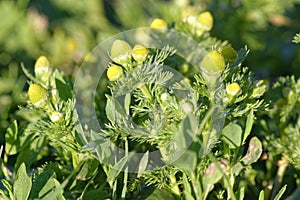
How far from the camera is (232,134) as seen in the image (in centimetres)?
56

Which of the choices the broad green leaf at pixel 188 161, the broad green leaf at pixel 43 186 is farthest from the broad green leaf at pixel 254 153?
the broad green leaf at pixel 43 186

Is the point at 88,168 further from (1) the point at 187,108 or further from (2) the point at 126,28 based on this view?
(2) the point at 126,28

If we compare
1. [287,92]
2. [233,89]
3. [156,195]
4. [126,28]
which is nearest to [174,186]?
[156,195]

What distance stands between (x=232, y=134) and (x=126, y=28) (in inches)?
28.6

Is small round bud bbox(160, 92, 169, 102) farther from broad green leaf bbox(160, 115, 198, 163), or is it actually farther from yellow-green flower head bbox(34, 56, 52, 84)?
yellow-green flower head bbox(34, 56, 52, 84)

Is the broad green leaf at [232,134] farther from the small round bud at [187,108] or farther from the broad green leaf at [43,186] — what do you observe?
the broad green leaf at [43,186]

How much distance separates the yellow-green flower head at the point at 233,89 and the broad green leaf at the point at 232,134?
34mm

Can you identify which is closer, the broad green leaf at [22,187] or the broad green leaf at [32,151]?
the broad green leaf at [22,187]

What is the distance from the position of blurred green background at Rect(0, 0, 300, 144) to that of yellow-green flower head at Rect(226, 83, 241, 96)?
0.46 m

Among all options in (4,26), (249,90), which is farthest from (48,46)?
(249,90)

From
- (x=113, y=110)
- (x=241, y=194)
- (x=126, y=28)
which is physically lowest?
(x=241, y=194)

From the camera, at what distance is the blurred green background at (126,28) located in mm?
1089

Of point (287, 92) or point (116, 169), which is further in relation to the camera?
point (287, 92)

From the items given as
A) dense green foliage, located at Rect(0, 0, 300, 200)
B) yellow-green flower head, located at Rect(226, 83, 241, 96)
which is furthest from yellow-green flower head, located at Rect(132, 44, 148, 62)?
yellow-green flower head, located at Rect(226, 83, 241, 96)
